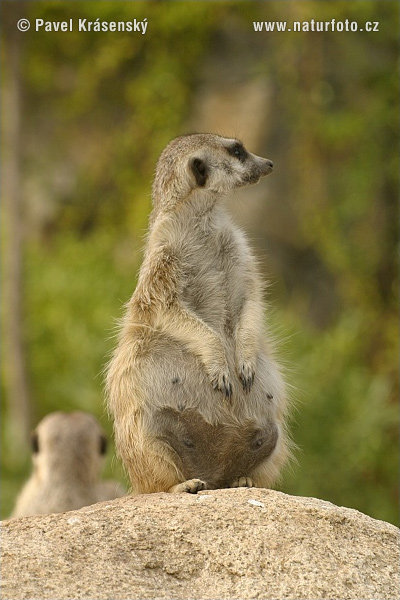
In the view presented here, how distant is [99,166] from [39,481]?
6274 mm

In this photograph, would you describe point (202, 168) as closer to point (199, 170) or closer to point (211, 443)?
point (199, 170)

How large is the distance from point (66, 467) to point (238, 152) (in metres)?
2.90

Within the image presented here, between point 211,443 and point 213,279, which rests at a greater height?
point 213,279

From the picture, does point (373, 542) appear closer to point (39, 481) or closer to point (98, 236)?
point (39, 481)

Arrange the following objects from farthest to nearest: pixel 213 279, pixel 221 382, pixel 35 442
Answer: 1. pixel 35 442
2. pixel 213 279
3. pixel 221 382

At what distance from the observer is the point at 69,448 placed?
679 centimetres

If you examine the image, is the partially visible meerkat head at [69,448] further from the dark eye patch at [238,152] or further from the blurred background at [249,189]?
the dark eye patch at [238,152]

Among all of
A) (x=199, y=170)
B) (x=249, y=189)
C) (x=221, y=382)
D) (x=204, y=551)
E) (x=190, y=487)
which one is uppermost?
(x=249, y=189)

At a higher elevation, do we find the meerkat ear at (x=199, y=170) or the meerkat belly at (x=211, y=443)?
the meerkat ear at (x=199, y=170)

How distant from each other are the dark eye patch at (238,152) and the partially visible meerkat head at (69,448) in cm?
288

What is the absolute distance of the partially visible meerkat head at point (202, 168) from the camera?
14.7 ft

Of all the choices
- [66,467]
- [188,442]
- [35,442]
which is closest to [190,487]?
[188,442]

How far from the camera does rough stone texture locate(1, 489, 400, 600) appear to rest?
3.14m

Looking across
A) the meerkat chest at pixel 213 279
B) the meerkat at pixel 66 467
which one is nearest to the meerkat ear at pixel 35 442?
the meerkat at pixel 66 467
